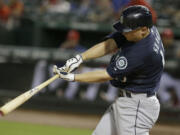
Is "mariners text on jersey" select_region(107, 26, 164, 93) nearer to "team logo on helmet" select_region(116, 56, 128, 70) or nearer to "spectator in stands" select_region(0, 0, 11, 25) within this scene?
"team logo on helmet" select_region(116, 56, 128, 70)

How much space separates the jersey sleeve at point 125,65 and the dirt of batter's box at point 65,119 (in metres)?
3.70

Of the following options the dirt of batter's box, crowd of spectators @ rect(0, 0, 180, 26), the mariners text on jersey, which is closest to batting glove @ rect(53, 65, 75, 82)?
the mariners text on jersey

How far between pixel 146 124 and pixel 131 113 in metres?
0.18

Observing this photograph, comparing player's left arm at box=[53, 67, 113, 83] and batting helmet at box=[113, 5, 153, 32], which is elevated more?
batting helmet at box=[113, 5, 153, 32]

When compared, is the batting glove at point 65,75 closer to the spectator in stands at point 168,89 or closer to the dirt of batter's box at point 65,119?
the dirt of batter's box at point 65,119

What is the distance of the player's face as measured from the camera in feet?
13.8

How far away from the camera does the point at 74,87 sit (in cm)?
920

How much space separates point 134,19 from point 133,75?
0.53 m

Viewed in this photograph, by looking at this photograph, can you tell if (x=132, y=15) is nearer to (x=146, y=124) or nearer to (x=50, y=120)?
(x=146, y=124)

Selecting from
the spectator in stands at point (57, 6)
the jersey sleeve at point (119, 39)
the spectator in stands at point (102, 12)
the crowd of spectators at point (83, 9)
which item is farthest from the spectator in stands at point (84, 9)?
the jersey sleeve at point (119, 39)

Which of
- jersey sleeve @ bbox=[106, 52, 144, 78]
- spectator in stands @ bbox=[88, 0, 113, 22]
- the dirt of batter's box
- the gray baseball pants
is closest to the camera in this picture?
jersey sleeve @ bbox=[106, 52, 144, 78]

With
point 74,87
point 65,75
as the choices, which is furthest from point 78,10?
point 65,75

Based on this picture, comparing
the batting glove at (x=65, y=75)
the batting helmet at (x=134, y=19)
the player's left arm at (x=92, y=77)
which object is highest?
the batting helmet at (x=134, y=19)

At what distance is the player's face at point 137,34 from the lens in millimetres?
4219
